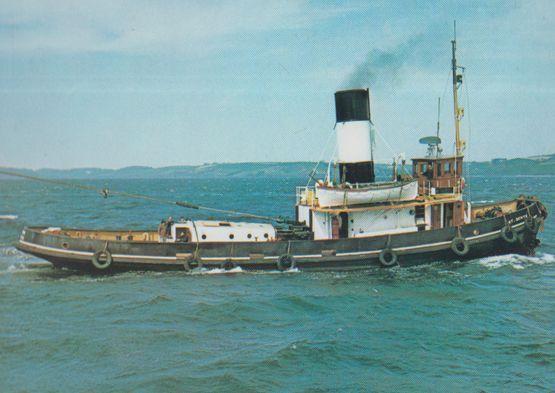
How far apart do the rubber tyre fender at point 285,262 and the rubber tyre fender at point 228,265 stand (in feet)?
6.09

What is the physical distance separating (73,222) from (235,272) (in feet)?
105

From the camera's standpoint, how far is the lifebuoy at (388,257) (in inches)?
899

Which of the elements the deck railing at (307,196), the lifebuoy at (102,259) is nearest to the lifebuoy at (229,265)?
the deck railing at (307,196)

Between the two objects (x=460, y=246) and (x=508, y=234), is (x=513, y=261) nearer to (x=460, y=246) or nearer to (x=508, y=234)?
(x=508, y=234)

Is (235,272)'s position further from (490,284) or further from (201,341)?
(490,284)

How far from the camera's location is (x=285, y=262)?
75.5ft

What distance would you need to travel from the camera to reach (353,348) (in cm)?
1497

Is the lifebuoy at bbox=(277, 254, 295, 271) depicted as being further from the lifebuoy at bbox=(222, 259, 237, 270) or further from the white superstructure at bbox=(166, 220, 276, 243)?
the lifebuoy at bbox=(222, 259, 237, 270)

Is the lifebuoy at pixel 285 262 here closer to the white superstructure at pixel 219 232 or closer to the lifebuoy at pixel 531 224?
the white superstructure at pixel 219 232

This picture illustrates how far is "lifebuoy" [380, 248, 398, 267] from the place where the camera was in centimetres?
2284

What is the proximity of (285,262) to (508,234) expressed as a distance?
9.69m

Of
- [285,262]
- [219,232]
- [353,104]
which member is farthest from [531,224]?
[219,232]

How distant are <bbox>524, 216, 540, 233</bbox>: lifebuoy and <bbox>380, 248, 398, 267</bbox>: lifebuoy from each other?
6356mm

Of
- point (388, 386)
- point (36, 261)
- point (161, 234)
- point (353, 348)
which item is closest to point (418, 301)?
point (353, 348)
